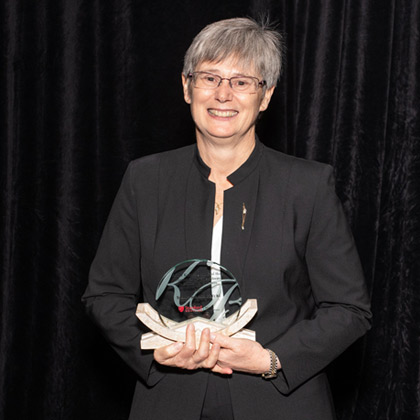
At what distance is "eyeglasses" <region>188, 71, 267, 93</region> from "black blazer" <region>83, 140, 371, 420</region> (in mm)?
155

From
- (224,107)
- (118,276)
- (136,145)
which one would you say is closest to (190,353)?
(118,276)

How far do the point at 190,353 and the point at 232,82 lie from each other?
0.63 meters

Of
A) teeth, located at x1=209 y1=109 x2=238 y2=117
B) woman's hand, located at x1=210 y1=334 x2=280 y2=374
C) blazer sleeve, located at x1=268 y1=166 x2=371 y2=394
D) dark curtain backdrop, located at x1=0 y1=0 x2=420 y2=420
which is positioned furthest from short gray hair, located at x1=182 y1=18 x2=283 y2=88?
dark curtain backdrop, located at x1=0 y1=0 x2=420 y2=420

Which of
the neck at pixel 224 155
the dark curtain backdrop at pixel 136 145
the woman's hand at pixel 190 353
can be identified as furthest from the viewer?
the dark curtain backdrop at pixel 136 145

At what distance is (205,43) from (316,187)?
42cm

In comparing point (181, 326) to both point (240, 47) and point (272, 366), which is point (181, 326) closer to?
point (272, 366)

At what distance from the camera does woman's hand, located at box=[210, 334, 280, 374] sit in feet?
4.57

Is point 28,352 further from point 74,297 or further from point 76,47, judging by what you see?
point 76,47

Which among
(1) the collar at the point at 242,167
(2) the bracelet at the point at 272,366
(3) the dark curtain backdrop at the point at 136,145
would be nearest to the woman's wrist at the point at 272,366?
(2) the bracelet at the point at 272,366

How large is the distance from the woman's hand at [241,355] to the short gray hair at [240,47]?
24.4 inches

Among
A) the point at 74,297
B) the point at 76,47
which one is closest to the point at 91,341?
the point at 74,297

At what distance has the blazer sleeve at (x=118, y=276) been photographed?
155cm

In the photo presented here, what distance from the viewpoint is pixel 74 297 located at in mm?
2672

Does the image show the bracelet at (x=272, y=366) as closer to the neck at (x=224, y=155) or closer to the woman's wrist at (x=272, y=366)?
the woman's wrist at (x=272, y=366)
